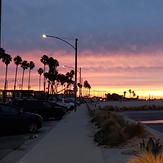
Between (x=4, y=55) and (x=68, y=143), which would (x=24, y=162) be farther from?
(x=4, y=55)

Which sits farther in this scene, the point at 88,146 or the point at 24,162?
the point at 88,146

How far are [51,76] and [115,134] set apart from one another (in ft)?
326

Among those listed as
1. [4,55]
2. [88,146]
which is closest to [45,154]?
[88,146]

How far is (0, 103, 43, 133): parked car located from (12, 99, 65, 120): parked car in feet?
30.5

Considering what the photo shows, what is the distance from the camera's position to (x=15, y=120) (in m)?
18.5

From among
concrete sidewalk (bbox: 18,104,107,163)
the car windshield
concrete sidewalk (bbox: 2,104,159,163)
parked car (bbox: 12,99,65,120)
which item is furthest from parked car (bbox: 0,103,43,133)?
parked car (bbox: 12,99,65,120)

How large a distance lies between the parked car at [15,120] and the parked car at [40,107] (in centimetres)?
929

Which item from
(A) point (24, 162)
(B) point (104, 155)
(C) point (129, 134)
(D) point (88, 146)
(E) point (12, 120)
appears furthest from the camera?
(E) point (12, 120)

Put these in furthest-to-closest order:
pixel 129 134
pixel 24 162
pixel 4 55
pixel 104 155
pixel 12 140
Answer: pixel 4 55 → pixel 12 140 → pixel 129 134 → pixel 104 155 → pixel 24 162

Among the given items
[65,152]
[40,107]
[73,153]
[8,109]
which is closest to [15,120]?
[8,109]

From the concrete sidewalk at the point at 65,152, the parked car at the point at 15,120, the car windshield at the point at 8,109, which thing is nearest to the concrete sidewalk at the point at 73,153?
the concrete sidewalk at the point at 65,152

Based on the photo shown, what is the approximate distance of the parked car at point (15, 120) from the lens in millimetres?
18141

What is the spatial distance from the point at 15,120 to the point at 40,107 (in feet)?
36.0

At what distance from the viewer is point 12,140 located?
16.7m
